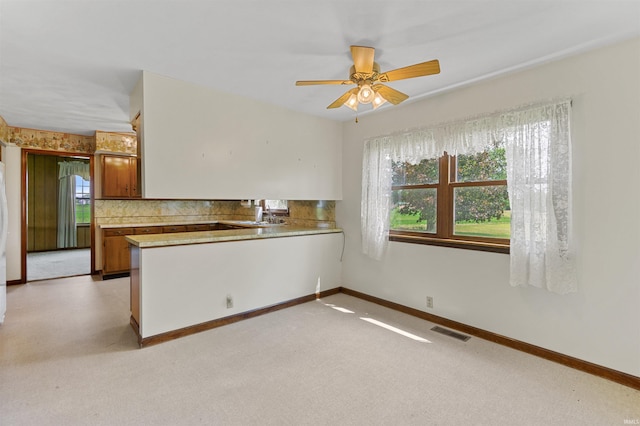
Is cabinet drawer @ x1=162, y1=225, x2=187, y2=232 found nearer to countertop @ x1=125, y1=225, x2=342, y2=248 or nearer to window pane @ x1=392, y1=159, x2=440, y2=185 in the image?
countertop @ x1=125, y1=225, x2=342, y2=248

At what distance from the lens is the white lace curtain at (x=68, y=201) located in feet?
26.1

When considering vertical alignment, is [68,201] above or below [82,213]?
above

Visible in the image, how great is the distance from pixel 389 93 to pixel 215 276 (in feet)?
7.99

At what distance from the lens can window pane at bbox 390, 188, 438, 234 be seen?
3.53 m

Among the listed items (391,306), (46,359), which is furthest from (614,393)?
(46,359)

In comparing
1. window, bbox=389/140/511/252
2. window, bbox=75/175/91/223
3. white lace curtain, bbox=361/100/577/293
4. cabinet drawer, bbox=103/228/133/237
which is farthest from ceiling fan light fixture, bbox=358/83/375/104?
window, bbox=75/175/91/223

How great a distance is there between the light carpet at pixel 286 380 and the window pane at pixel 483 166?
160 centimetres

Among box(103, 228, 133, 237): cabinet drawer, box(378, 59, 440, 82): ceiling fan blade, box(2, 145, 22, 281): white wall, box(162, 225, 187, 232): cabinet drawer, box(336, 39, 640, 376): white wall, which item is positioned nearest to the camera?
box(378, 59, 440, 82): ceiling fan blade

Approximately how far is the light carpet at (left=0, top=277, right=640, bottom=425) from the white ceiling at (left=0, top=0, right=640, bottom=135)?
7.92 ft

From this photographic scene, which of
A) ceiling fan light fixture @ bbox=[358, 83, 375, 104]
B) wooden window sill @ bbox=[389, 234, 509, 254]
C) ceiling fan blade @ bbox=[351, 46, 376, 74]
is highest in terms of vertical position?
ceiling fan blade @ bbox=[351, 46, 376, 74]

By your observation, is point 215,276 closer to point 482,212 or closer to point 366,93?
point 366,93

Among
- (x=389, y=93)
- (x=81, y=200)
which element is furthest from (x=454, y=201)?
(x=81, y=200)

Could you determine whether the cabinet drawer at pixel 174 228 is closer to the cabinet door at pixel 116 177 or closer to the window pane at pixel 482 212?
the cabinet door at pixel 116 177

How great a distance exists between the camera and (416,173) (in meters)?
3.65
